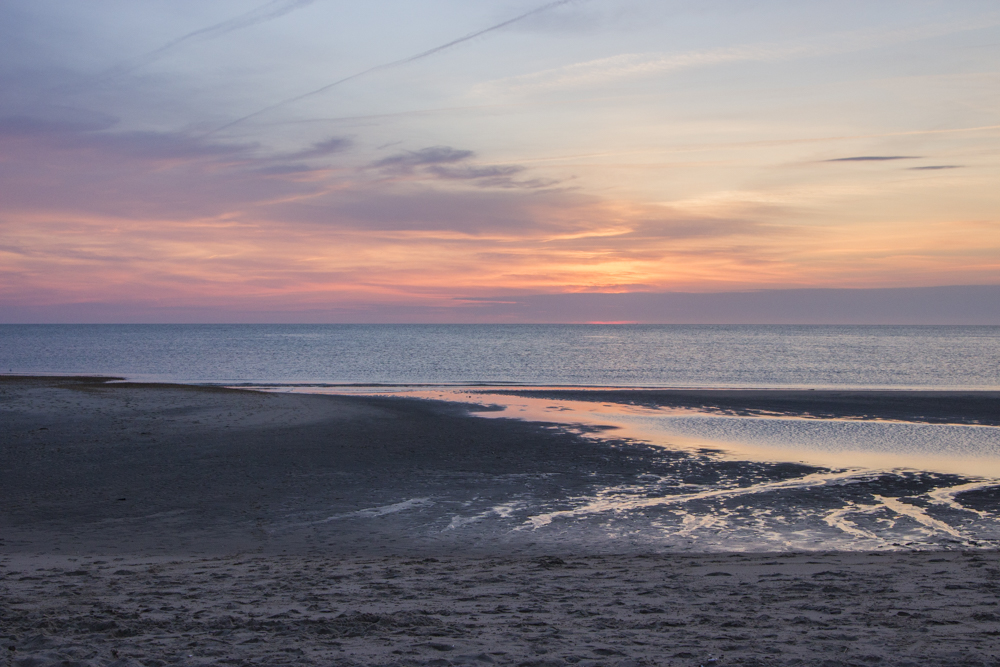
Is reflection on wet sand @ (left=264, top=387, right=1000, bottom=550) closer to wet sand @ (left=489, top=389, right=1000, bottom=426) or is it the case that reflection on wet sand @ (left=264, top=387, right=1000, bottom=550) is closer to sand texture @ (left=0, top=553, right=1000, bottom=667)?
sand texture @ (left=0, top=553, right=1000, bottom=667)

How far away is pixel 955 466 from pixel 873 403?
1589 cm

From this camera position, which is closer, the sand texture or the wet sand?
the sand texture

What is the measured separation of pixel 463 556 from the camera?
1020 centimetres

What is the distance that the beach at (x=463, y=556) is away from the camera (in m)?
6.25

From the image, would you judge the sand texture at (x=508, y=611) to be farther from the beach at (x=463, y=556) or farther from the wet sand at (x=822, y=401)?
the wet sand at (x=822, y=401)

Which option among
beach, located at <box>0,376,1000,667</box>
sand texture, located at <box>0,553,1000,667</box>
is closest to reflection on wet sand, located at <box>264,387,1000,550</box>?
beach, located at <box>0,376,1000,667</box>

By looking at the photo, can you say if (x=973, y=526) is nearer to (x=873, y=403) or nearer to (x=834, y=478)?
(x=834, y=478)

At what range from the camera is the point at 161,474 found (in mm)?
15875

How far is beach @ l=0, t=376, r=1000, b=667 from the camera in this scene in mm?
6254

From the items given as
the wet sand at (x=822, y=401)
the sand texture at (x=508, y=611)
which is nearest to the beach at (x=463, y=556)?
the sand texture at (x=508, y=611)

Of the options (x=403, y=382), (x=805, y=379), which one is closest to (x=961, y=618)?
(x=403, y=382)

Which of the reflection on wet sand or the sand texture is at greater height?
the sand texture

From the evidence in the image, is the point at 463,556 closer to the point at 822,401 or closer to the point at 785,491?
the point at 785,491

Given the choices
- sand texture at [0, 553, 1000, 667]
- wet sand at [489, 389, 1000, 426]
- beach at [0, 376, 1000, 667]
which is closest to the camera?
sand texture at [0, 553, 1000, 667]
